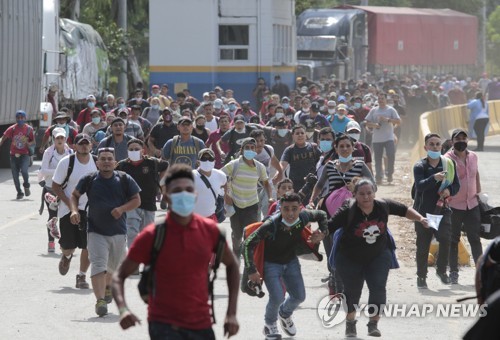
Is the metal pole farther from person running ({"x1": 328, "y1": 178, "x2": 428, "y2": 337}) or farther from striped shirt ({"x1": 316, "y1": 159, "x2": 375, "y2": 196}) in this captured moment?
person running ({"x1": 328, "y1": 178, "x2": 428, "y2": 337})

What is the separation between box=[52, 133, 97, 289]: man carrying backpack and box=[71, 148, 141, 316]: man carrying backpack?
0.72 meters

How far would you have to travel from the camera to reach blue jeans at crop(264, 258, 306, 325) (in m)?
10.8

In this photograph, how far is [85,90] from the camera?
121ft

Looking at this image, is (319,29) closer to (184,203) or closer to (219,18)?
(219,18)

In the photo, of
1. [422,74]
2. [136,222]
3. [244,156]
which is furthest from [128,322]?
[422,74]

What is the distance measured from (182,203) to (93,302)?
574 cm

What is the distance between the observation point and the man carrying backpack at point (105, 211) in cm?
1168

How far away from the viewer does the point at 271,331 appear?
10.7m

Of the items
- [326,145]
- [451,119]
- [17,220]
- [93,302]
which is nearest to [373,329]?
[93,302]

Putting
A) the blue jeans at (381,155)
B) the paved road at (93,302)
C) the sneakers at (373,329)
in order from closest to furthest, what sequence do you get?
the sneakers at (373,329) < the paved road at (93,302) < the blue jeans at (381,155)

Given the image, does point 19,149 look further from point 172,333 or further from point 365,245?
point 172,333

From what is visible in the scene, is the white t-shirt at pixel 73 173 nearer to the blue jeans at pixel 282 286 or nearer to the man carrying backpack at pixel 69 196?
the man carrying backpack at pixel 69 196

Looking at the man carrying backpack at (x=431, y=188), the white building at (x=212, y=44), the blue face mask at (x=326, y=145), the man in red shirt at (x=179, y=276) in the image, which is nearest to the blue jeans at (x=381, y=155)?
the blue face mask at (x=326, y=145)

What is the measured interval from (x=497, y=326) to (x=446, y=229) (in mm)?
7846
